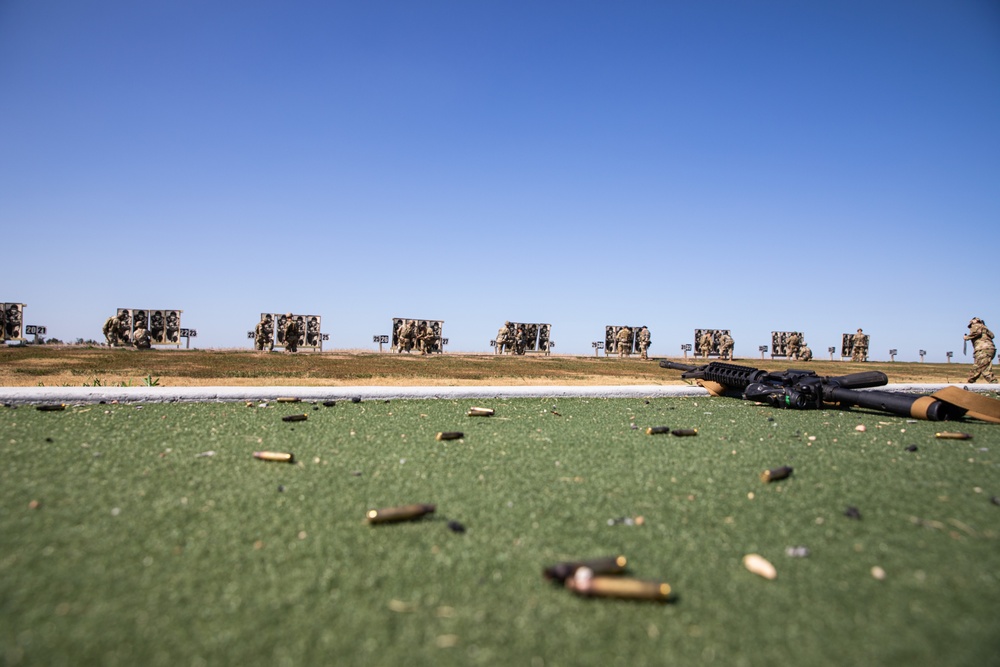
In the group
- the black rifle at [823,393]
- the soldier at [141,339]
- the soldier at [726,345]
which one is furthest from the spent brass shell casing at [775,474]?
the soldier at [726,345]

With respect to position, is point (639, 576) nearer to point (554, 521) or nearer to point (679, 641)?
point (679, 641)

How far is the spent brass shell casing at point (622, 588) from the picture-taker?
1.86 metres

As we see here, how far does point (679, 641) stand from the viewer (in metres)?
1.65

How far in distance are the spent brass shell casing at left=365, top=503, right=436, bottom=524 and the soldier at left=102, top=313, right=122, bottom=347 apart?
→ 38535 millimetres

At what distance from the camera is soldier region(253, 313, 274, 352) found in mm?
36562

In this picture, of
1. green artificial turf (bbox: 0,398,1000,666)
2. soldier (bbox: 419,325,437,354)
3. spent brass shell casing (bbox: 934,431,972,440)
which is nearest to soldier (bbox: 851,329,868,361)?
soldier (bbox: 419,325,437,354)

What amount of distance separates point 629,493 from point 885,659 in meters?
1.49

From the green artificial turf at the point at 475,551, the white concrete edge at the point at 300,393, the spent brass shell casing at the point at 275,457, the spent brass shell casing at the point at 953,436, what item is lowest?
the green artificial turf at the point at 475,551

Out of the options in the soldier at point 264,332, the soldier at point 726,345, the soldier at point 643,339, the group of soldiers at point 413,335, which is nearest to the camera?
the soldier at point 264,332

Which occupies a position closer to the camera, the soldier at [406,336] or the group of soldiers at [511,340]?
the soldier at [406,336]

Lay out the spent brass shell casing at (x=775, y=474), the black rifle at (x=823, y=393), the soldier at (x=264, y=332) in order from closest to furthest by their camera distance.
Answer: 1. the spent brass shell casing at (x=775, y=474)
2. the black rifle at (x=823, y=393)
3. the soldier at (x=264, y=332)

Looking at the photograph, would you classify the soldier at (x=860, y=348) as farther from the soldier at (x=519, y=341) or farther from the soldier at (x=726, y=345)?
the soldier at (x=519, y=341)

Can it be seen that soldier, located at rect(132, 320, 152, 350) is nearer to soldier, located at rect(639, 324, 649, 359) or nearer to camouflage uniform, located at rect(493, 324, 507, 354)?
camouflage uniform, located at rect(493, 324, 507, 354)

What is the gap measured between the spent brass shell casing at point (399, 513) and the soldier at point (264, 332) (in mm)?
36859
